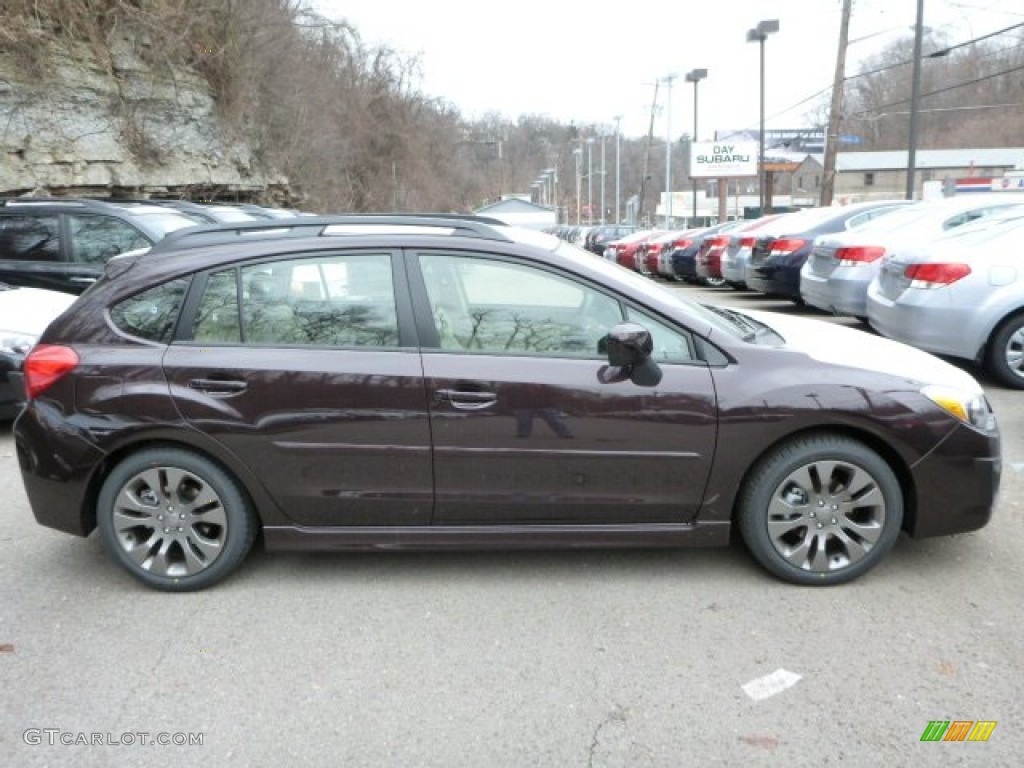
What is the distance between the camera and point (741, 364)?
11.5ft

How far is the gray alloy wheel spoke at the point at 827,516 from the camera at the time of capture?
11.5 ft

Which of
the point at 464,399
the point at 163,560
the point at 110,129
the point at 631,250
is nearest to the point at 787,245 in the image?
the point at 464,399

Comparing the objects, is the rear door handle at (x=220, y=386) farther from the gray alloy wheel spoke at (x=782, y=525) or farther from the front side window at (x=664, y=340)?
the gray alloy wheel spoke at (x=782, y=525)

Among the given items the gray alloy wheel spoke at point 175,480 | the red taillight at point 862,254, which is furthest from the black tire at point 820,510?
the red taillight at point 862,254

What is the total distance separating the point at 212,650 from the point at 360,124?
39.2 metres

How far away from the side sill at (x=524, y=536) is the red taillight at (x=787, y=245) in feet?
29.3

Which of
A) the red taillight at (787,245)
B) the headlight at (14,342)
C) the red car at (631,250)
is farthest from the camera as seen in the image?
the red car at (631,250)

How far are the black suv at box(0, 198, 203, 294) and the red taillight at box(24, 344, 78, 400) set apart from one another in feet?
15.5

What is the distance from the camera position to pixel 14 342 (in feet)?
19.4

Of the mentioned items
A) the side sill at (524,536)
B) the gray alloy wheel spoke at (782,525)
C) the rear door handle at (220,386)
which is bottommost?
the side sill at (524,536)

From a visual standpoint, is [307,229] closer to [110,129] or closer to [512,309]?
[512,309]

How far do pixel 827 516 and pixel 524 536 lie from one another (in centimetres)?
128

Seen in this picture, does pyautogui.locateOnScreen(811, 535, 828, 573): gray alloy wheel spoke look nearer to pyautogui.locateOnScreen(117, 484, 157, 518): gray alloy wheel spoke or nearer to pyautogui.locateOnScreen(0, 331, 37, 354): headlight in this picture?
pyautogui.locateOnScreen(117, 484, 157, 518): gray alloy wheel spoke

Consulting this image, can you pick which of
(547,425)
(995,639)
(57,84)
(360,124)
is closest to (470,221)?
(547,425)
